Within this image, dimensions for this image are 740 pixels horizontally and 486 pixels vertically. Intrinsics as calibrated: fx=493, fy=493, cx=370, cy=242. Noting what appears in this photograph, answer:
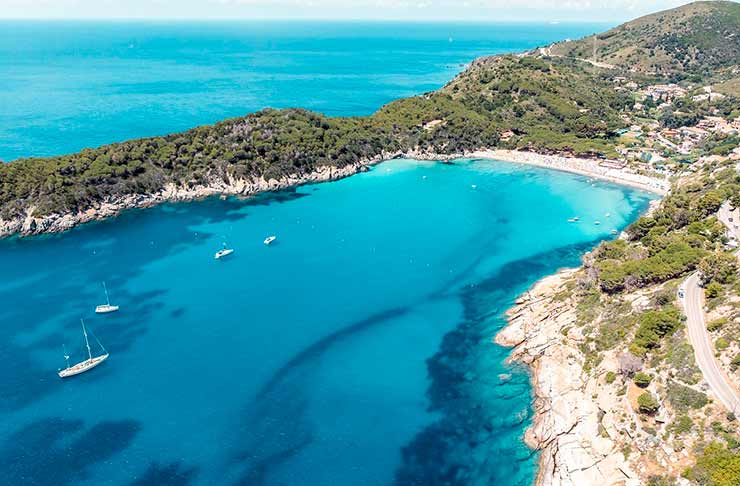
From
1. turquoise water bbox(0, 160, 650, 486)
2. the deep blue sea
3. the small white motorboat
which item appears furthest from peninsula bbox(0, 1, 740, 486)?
the small white motorboat

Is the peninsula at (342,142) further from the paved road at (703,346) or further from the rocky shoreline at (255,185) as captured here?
the paved road at (703,346)

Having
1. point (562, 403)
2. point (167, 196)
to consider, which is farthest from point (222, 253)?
point (562, 403)

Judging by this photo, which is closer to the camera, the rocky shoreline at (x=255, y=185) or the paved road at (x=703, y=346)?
the paved road at (x=703, y=346)

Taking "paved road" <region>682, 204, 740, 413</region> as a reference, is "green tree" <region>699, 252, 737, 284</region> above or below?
above

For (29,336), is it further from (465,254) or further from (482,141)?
(482,141)

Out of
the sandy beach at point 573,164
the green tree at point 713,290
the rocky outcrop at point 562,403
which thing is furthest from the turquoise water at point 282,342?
the green tree at point 713,290

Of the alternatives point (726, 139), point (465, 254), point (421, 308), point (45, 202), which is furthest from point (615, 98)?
point (45, 202)

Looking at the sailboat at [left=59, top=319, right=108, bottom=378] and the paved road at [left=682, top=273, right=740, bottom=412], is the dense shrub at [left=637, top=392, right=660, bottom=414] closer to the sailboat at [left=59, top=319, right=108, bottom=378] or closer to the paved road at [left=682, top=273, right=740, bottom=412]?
the paved road at [left=682, top=273, right=740, bottom=412]
